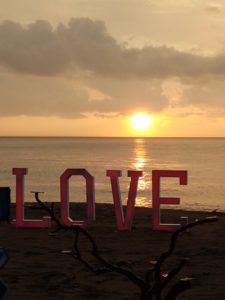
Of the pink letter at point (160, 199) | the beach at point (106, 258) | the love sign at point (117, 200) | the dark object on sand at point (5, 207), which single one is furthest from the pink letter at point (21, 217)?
the dark object on sand at point (5, 207)

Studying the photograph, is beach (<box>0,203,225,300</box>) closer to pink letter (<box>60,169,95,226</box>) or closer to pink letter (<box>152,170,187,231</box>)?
pink letter (<box>152,170,187,231</box>)

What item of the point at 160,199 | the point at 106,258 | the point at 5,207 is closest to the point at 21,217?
the point at 160,199

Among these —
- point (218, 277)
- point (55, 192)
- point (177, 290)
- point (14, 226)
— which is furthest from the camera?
point (55, 192)

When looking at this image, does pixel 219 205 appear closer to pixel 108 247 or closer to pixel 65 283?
pixel 108 247

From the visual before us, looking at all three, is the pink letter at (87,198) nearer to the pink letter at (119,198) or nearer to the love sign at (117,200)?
the love sign at (117,200)

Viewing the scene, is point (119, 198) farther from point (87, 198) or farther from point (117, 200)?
point (87, 198)

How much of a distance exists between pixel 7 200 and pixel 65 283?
3.98 metres

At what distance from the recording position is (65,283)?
35.8 ft

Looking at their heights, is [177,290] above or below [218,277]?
above

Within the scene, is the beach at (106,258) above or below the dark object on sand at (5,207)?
below

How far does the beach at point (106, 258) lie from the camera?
34.0 feet

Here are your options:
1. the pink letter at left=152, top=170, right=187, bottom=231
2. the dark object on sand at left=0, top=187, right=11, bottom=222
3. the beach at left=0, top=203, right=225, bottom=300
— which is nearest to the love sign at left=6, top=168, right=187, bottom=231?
the pink letter at left=152, top=170, right=187, bottom=231

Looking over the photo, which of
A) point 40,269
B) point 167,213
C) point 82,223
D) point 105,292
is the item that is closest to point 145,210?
point 167,213

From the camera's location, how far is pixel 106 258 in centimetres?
1311
